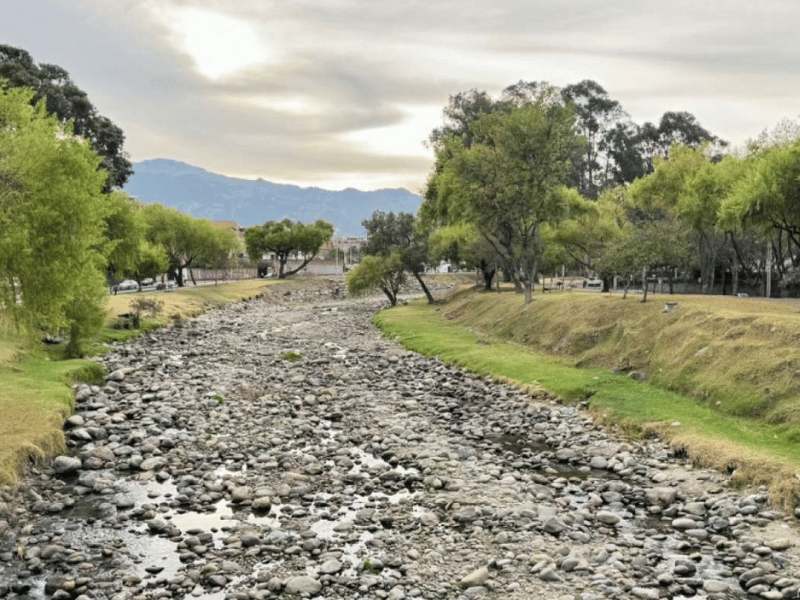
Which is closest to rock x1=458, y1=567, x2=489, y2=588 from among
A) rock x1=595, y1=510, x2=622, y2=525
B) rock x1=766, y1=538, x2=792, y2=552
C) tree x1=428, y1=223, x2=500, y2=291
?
rock x1=595, y1=510, x2=622, y2=525

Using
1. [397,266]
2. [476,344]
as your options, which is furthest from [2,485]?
[397,266]

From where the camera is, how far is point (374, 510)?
1587 cm

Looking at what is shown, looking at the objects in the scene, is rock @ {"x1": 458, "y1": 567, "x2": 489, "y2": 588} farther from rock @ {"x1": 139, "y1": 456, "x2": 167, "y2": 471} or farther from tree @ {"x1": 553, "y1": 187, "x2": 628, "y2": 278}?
tree @ {"x1": 553, "y1": 187, "x2": 628, "y2": 278}

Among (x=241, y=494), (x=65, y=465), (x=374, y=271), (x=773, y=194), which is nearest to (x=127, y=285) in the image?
(x=374, y=271)

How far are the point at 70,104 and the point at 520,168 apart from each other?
46.0 m

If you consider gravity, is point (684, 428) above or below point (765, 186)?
below

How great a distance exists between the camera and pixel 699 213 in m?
55.9

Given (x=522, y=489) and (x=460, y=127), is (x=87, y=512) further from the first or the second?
(x=460, y=127)

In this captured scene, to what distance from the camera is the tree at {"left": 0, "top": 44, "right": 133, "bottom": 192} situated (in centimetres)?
6212

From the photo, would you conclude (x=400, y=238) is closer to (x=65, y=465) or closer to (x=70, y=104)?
(x=70, y=104)

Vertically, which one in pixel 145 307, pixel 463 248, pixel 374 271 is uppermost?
pixel 463 248

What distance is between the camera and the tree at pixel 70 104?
204 feet

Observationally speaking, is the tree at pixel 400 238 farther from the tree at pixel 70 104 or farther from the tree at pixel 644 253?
the tree at pixel 644 253

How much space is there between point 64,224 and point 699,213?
161 ft
